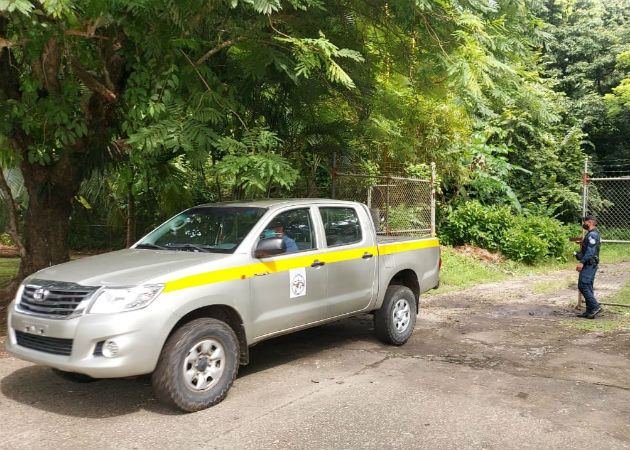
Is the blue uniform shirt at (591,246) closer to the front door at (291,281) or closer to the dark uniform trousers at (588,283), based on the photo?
the dark uniform trousers at (588,283)

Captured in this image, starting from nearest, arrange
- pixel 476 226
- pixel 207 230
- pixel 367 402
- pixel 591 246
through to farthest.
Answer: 1. pixel 367 402
2. pixel 207 230
3. pixel 591 246
4. pixel 476 226

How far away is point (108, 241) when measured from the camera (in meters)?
19.3

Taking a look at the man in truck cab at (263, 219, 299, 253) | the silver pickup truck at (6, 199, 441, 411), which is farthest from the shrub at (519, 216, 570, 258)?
the man in truck cab at (263, 219, 299, 253)

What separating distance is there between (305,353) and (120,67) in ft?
15.7

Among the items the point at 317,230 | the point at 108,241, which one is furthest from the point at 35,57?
the point at 108,241

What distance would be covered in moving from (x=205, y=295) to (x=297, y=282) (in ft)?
3.87

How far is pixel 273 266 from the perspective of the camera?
18.5 feet

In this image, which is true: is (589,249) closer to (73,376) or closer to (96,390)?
(96,390)

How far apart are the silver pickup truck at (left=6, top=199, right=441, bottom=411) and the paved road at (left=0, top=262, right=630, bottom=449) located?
0.37 m

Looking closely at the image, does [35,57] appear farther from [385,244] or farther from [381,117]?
[381,117]

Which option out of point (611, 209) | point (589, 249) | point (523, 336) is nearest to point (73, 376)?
point (523, 336)

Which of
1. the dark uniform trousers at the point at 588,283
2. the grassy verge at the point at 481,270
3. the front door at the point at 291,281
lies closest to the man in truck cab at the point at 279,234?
the front door at the point at 291,281

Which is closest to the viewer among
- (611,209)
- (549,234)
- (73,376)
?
(73,376)

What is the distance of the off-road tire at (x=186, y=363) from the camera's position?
4.68 metres
